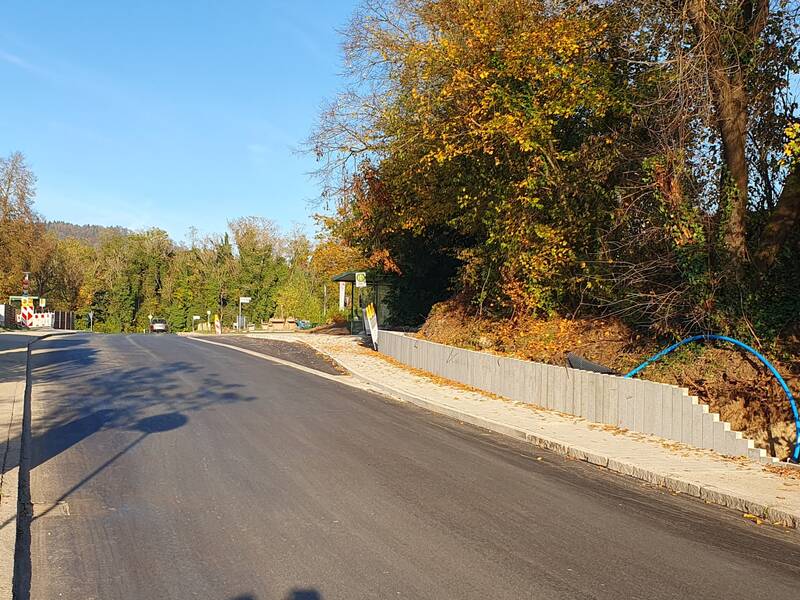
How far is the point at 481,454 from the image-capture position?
10.2 m

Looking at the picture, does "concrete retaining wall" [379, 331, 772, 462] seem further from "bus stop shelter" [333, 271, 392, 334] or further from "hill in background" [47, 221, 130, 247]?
"hill in background" [47, 221, 130, 247]

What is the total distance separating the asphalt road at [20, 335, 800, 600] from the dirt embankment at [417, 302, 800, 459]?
321 cm

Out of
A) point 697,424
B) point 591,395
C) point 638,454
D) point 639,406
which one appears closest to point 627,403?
point 639,406

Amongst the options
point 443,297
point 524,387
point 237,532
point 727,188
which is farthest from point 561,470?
point 443,297

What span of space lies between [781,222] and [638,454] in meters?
5.36

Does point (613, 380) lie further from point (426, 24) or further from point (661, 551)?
point (426, 24)

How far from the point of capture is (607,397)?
40.5ft

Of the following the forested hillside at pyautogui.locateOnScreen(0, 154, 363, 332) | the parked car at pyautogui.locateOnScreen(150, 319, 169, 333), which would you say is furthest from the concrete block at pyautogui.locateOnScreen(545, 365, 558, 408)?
the parked car at pyautogui.locateOnScreen(150, 319, 169, 333)

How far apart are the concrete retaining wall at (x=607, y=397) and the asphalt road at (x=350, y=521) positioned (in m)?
1.98

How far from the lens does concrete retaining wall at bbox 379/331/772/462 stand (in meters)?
10.3

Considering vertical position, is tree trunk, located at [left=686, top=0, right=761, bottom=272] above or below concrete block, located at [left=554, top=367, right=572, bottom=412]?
above

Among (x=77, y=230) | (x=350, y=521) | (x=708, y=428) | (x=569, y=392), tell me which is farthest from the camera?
(x=77, y=230)

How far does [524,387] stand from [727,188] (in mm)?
5325

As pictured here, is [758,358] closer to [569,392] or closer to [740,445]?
[740,445]
